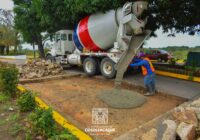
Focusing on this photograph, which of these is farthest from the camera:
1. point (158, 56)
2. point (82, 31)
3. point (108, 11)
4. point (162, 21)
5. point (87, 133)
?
point (158, 56)

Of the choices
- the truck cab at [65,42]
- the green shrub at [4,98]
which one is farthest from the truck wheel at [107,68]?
the green shrub at [4,98]

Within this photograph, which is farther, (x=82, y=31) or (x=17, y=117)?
(x=82, y=31)

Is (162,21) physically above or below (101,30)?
above

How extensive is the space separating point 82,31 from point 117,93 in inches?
198

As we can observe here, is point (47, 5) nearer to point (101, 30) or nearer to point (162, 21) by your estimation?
point (101, 30)

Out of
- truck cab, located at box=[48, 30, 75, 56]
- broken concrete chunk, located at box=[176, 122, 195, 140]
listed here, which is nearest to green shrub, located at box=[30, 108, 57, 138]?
broken concrete chunk, located at box=[176, 122, 195, 140]

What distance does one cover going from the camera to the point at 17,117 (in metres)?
4.80

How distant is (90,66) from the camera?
34.8 feet

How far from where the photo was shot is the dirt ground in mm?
4809

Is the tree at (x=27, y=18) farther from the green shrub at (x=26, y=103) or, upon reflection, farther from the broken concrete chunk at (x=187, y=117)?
the broken concrete chunk at (x=187, y=117)

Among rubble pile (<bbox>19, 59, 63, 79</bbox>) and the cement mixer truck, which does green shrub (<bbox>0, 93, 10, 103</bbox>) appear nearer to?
rubble pile (<bbox>19, 59, 63, 79</bbox>)

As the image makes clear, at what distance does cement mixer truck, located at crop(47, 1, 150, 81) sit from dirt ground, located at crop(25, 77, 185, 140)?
4.42 ft

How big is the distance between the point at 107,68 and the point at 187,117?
6.41 metres

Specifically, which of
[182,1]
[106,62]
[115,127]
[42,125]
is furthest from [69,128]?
[182,1]
